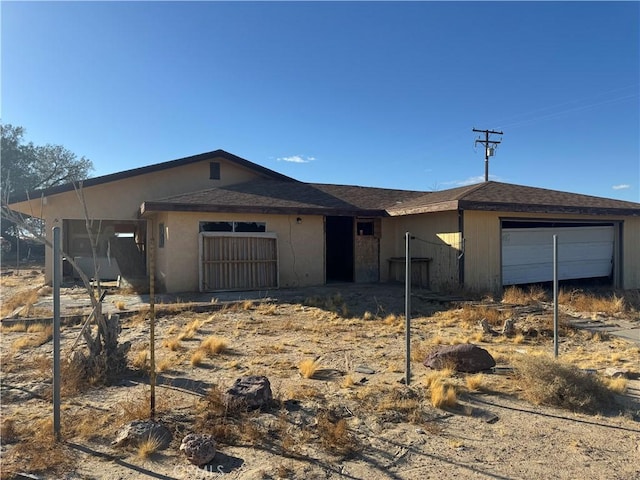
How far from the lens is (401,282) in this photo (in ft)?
54.1

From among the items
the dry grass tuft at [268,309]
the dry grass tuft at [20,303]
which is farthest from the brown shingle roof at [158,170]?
the dry grass tuft at [268,309]

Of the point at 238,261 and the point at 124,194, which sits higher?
the point at 124,194

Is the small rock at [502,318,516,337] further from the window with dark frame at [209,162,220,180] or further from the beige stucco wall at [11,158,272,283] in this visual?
the window with dark frame at [209,162,220,180]

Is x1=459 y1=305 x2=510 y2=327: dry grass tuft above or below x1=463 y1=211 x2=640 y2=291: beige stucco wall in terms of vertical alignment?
below

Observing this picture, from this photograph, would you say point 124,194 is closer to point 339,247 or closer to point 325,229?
point 325,229

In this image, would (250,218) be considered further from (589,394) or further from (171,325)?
(589,394)

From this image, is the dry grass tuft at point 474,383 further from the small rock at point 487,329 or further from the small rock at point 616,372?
the small rock at point 487,329

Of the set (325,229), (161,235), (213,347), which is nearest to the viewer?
(213,347)

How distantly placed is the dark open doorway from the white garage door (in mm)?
6014

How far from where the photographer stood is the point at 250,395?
473cm

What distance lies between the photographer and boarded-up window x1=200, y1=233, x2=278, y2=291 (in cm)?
1405

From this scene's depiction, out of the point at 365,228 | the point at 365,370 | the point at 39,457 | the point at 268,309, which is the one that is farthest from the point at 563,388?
the point at 365,228

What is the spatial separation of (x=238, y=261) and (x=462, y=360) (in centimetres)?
951

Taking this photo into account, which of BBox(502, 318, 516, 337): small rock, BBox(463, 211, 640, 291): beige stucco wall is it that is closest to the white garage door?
BBox(463, 211, 640, 291): beige stucco wall
